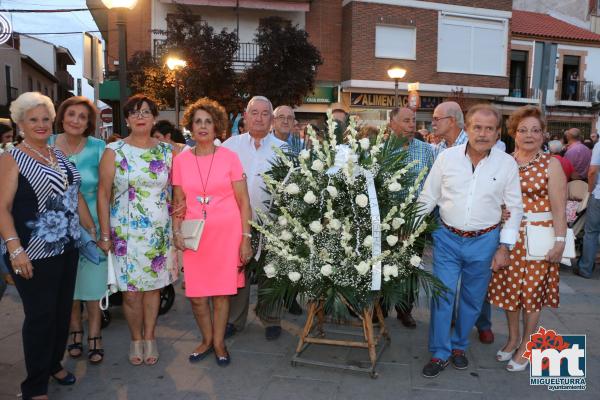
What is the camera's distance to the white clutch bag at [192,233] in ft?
11.8

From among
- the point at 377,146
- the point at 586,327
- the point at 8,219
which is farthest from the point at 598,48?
the point at 8,219

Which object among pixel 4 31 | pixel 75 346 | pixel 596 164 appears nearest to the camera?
pixel 75 346

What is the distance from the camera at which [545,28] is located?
24344mm

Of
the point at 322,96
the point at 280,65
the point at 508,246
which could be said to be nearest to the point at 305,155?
the point at 508,246

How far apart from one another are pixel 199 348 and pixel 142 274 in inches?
28.9

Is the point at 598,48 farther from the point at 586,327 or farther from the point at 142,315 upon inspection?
the point at 142,315

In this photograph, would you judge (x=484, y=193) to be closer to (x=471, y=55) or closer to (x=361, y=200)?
(x=361, y=200)

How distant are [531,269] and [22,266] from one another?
340cm

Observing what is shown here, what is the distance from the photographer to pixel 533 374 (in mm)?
3500

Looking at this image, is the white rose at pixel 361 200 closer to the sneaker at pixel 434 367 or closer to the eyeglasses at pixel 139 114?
the sneaker at pixel 434 367

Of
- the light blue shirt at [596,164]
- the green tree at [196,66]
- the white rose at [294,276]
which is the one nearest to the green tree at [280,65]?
the green tree at [196,66]

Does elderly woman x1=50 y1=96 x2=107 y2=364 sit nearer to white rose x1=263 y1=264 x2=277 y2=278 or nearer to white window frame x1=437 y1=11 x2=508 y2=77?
A: white rose x1=263 y1=264 x2=277 y2=278

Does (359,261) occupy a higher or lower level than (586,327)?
higher

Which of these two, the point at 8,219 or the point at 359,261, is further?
the point at 359,261
